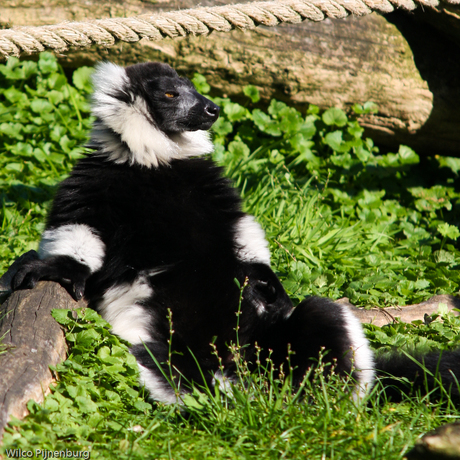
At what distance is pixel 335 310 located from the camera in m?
2.72

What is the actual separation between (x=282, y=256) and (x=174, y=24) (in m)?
1.96

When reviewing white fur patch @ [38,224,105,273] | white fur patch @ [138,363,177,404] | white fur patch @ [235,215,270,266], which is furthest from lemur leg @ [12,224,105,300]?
white fur patch @ [235,215,270,266]

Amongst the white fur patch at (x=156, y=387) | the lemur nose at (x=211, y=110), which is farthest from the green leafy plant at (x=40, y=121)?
the white fur patch at (x=156, y=387)

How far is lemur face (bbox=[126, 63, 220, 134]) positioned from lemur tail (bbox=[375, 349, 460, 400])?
74.6 inches

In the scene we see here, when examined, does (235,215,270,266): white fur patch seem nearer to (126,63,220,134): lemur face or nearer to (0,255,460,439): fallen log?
(126,63,220,134): lemur face

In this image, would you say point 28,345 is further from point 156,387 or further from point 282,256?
point 282,256

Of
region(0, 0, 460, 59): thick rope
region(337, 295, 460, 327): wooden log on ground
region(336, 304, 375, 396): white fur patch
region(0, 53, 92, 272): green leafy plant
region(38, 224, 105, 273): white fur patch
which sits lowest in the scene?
region(0, 53, 92, 272): green leafy plant

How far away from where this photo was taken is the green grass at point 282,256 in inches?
81.7

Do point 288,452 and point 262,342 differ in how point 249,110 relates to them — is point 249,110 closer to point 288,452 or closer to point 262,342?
point 262,342

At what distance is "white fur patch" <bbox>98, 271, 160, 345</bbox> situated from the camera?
2.70 m

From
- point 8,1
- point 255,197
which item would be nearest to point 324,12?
point 255,197

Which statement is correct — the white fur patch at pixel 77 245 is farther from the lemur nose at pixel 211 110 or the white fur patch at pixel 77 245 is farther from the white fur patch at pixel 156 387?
the lemur nose at pixel 211 110

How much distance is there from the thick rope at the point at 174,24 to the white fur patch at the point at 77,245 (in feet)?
3.95

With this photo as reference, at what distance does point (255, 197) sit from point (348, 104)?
1.59m
